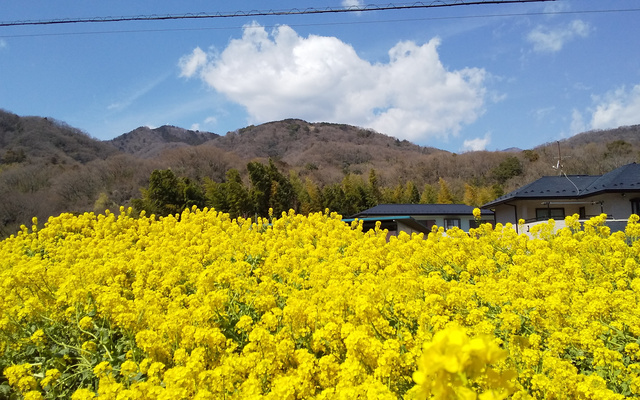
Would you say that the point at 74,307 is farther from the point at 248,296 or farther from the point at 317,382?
the point at 317,382

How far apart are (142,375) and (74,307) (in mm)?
1147

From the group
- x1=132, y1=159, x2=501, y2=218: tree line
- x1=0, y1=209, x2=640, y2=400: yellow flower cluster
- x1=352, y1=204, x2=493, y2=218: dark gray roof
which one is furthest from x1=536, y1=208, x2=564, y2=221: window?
x1=0, y1=209, x2=640, y2=400: yellow flower cluster

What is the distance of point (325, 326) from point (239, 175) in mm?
33809

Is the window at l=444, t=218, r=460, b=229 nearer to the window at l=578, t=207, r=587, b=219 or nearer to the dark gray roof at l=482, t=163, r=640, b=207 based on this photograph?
the dark gray roof at l=482, t=163, r=640, b=207

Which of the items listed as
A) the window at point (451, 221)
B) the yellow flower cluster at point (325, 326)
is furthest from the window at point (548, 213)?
the yellow flower cluster at point (325, 326)

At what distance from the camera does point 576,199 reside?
18.7m

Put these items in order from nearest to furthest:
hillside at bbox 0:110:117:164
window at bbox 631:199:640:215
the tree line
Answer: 1. window at bbox 631:199:640:215
2. the tree line
3. hillside at bbox 0:110:117:164

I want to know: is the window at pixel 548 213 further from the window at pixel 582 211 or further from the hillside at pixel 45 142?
the hillside at pixel 45 142

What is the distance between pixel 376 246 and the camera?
5.73 metres

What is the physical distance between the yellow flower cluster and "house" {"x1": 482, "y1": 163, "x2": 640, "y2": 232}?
13.8m

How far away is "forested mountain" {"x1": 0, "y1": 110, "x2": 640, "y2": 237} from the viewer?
27547mm

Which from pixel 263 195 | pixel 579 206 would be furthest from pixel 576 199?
pixel 263 195

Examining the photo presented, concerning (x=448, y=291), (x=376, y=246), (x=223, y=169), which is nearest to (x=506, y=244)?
(x=376, y=246)

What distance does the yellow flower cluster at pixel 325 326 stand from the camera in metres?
2.29
